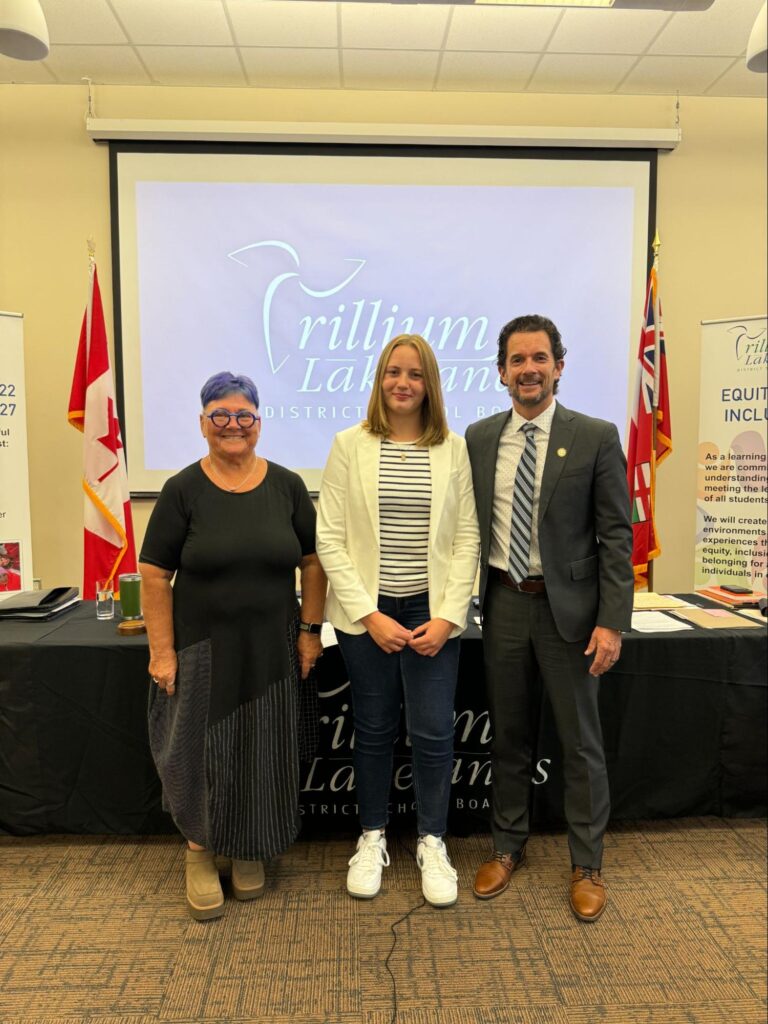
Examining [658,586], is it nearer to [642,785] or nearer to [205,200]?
[642,785]

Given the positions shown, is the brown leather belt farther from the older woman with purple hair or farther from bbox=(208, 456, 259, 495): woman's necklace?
bbox=(208, 456, 259, 495): woman's necklace

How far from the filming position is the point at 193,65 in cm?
345

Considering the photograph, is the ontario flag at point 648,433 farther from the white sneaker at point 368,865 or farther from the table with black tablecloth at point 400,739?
the white sneaker at point 368,865

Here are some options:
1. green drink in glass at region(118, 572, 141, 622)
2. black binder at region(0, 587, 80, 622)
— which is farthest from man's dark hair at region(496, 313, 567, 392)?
black binder at region(0, 587, 80, 622)

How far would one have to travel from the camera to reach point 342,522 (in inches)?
72.8

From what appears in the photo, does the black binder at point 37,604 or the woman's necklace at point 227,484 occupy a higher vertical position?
the woman's necklace at point 227,484

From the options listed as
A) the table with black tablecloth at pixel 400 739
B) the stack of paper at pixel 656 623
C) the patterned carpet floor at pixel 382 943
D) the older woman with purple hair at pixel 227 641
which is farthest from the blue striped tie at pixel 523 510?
the patterned carpet floor at pixel 382 943

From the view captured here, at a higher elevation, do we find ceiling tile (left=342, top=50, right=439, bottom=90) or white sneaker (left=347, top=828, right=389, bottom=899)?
ceiling tile (left=342, top=50, right=439, bottom=90)

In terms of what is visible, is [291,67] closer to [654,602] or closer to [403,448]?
[403,448]

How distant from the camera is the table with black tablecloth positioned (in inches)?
81.7

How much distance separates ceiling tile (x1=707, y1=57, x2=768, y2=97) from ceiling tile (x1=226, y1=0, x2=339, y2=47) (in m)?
2.08

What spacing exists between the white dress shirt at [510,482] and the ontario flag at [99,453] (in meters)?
2.21

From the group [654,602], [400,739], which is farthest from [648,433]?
[400,739]

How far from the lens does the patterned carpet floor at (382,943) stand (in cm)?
→ 153
